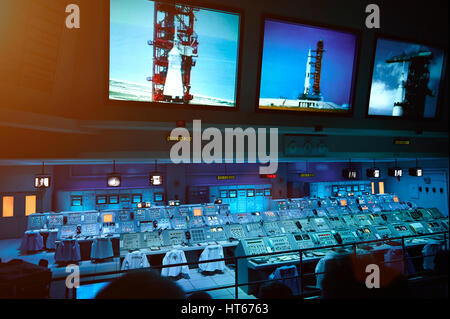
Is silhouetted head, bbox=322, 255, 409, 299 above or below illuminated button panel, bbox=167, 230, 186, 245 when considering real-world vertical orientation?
above

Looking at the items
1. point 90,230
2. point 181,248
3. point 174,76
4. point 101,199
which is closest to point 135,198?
point 101,199

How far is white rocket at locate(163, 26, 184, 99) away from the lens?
387 cm

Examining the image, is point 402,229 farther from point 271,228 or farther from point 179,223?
point 179,223

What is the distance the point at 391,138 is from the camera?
18.5 ft

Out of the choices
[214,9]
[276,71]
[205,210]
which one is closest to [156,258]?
[205,210]

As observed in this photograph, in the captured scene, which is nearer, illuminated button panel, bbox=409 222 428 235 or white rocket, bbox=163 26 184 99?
white rocket, bbox=163 26 184 99

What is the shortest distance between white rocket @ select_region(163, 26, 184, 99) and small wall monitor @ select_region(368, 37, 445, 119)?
3.20 m

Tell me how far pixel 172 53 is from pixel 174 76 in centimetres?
29

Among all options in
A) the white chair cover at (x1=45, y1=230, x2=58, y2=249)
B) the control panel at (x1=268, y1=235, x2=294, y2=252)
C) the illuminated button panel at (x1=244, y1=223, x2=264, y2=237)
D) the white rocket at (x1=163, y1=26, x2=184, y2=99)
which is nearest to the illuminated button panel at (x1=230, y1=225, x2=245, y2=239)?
the illuminated button panel at (x1=244, y1=223, x2=264, y2=237)

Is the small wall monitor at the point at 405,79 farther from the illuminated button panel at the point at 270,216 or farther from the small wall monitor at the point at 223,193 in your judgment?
the small wall monitor at the point at 223,193

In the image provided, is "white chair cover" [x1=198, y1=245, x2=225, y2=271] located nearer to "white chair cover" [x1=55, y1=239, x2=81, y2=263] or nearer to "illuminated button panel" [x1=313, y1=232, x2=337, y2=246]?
"illuminated button panel" [x1=313, y1=232, x2=337, y2=246]

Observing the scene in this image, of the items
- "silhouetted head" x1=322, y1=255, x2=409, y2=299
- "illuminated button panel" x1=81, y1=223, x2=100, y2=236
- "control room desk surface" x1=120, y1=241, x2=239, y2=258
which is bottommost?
"illuminated button panel" x1=81, y1=223, x2=100, y2=236

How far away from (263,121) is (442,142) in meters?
4.19

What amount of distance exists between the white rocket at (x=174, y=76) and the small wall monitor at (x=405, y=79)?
3.20 metres
